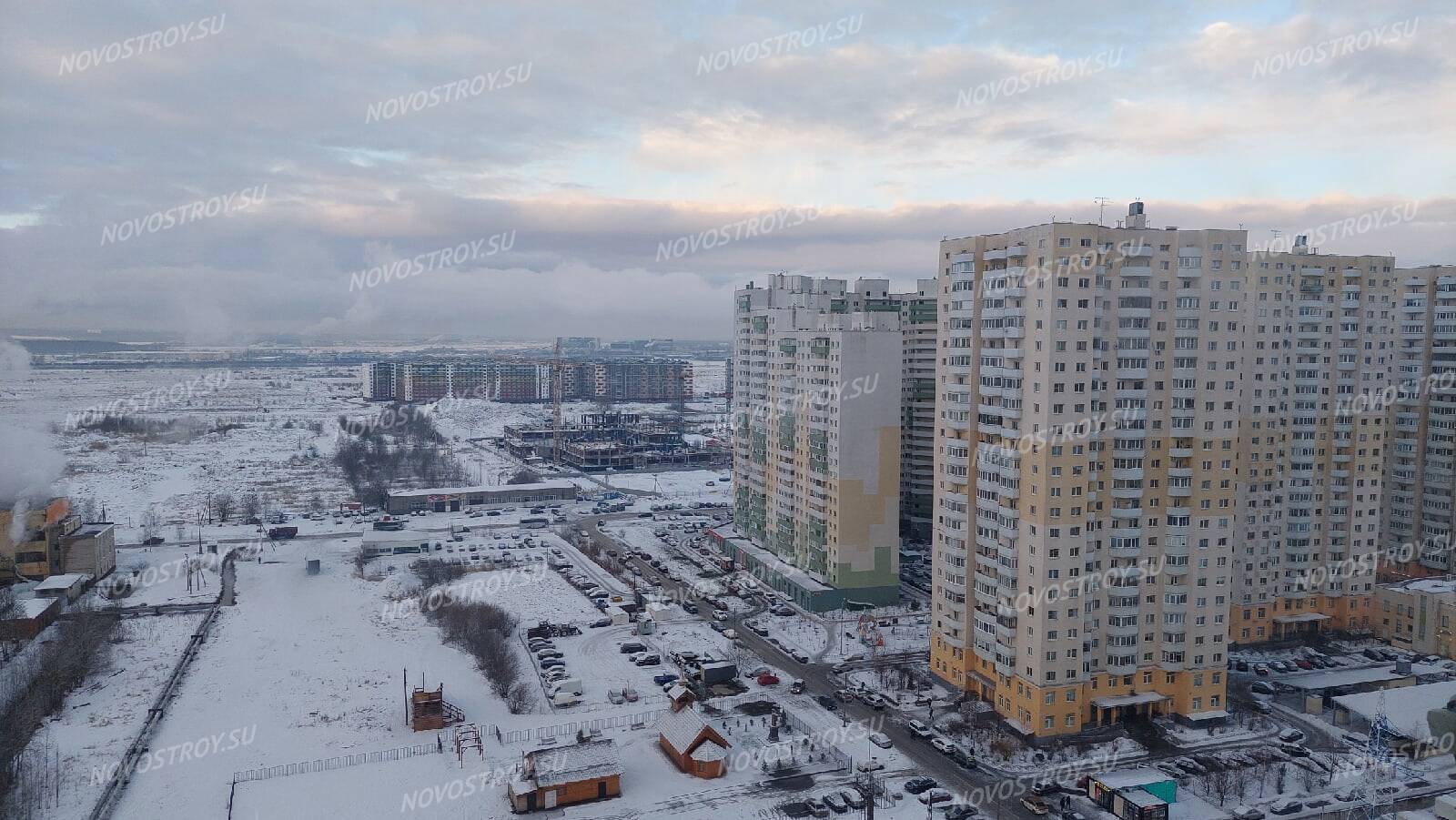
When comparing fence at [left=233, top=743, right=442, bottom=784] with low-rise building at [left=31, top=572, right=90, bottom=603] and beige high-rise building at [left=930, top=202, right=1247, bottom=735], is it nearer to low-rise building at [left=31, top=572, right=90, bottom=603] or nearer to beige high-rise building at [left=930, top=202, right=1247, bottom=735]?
beige high-rise building at [left=930, top=202, right=1247, bottom=735]

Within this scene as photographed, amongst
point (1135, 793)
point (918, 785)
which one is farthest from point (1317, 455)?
point (918, 785)

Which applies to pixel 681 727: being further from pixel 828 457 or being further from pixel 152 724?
pixel 828 457

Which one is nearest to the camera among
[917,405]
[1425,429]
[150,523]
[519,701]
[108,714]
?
[108,714]

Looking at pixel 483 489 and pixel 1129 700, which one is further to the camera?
pixel 483 489

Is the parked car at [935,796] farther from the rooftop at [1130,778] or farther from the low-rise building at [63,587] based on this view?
the low-rise building at [63,587]

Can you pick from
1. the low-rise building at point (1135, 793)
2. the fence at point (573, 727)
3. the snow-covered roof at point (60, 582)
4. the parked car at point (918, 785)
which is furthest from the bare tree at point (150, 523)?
the low-rise building at point (1135, 793)
